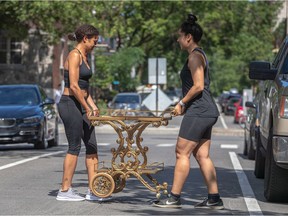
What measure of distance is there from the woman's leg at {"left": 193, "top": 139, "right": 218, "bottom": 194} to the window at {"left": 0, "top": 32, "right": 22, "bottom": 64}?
152 ft

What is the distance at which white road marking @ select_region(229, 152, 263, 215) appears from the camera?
33.6 feet

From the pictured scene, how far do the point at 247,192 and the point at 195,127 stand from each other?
2308 mm

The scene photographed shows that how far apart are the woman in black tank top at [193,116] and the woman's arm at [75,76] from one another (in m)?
1.18

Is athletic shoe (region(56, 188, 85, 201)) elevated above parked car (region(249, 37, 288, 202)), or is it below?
below

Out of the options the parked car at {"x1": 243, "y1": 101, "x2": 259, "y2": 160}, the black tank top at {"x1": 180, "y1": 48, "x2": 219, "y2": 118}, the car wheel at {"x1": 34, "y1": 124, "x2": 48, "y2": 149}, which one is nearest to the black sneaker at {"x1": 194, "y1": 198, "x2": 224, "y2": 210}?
the black tank top at {"x1": 180, "y1": 48, "x2": 219, "y2": 118}

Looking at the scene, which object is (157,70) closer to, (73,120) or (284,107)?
(73,120)

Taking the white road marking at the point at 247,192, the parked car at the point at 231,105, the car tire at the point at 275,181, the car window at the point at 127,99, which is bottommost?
the parked car at the point at 231,105

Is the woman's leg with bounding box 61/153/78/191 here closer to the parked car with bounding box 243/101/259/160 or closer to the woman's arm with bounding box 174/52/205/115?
the woman's arm with bounding box 174/52/205/115

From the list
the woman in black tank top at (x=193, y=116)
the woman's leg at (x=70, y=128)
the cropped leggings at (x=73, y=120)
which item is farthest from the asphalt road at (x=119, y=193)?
the cropped leggings at (x=73, y=120)

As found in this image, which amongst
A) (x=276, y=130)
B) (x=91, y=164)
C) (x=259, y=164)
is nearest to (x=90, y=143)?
(x=91, y=164)

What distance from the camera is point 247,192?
39.7ft

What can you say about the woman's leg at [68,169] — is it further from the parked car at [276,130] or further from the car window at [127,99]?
the car window at [127,99]

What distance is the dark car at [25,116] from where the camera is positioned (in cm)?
2072

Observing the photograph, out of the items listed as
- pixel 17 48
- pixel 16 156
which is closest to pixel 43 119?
pixel 16 156
